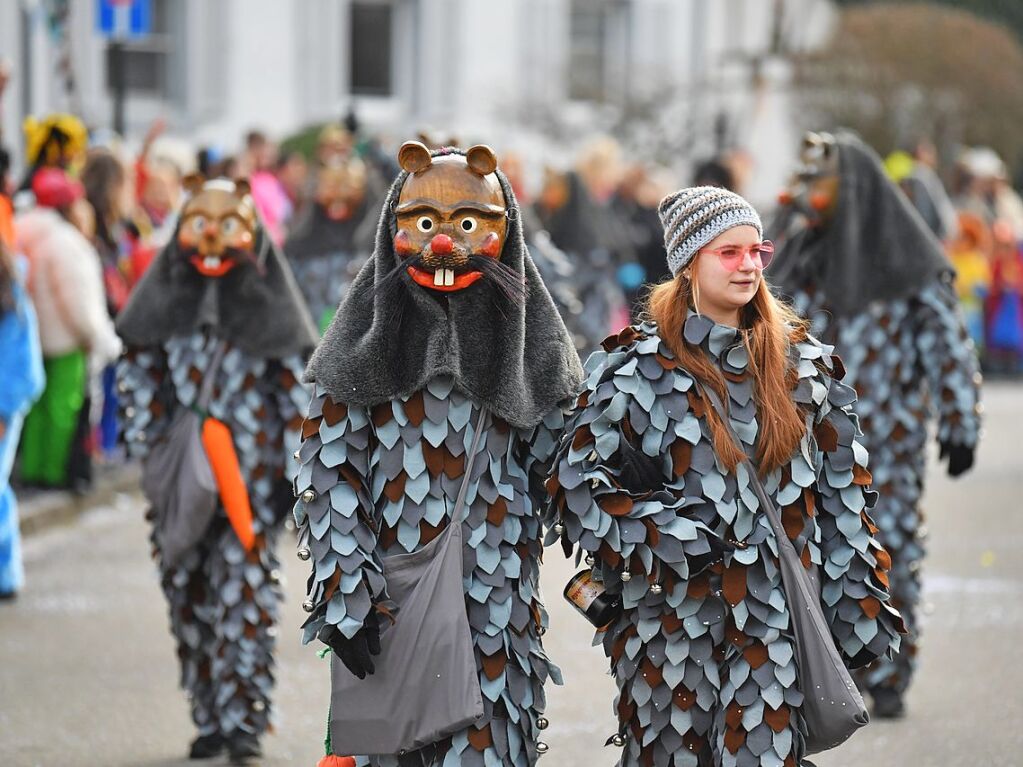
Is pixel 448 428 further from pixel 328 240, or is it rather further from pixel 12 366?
pixel 328 240

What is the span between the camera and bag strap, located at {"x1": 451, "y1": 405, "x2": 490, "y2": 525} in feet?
15.9

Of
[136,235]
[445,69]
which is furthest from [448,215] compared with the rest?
[445,69]

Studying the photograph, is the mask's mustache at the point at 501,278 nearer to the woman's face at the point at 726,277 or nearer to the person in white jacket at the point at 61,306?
the woman's face at the point at 726,277

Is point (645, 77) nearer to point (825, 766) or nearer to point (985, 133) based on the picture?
point (985, 133)

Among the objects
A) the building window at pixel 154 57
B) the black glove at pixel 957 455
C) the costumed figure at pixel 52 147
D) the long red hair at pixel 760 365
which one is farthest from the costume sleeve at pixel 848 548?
the building window at pixel 154 57

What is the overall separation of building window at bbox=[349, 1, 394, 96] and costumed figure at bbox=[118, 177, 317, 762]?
1943 cm

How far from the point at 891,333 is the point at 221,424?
8.52ft

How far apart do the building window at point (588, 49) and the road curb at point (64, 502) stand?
15.5m

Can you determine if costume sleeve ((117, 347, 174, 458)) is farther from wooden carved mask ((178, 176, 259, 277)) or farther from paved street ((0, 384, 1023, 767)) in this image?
paved street ((0, 384, 1023, 767))

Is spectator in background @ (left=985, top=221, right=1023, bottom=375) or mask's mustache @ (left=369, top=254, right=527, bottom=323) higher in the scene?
mask's mustache @ (left=369, top=254, right=527, bottom=323)

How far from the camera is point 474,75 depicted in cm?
2638

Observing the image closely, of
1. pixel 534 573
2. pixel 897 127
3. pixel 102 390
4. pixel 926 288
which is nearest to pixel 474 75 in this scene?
pixel 897 127

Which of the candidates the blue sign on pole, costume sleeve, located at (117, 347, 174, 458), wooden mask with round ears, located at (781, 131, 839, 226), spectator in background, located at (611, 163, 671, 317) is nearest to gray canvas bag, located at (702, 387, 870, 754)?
costume sleeve, located at (117, 347, 174, 458)

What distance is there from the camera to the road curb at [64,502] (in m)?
11.6
